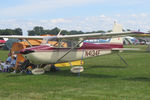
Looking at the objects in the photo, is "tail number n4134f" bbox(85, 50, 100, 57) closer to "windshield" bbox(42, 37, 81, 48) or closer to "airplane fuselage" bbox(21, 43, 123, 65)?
"airplane fuselage" bbox(21, 43, 123, 65)

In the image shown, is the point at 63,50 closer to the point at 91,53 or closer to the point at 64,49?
the point at 64,49

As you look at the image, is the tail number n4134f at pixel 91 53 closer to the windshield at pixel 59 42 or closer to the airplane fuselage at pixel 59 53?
the airplane fuselage at pixel 59 53

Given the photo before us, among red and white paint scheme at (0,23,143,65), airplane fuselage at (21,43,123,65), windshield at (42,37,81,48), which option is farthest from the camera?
windshield at (42,37,81,48)

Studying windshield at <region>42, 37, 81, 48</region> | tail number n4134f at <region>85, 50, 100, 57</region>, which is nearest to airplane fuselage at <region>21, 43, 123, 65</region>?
tail number n4134f at <region>85, 50, 100, 57</region>

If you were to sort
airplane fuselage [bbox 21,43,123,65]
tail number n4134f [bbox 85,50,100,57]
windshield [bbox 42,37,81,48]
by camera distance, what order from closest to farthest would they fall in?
airplane fuselage [bbox 21,43,123,65] < windshield [bbox 42,37,81,48] < tail number n4134f [bbox 85,50,100,57]

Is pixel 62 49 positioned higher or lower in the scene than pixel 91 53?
higher

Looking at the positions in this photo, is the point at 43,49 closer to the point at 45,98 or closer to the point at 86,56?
the point at 86,56

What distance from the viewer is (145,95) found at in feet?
20.9

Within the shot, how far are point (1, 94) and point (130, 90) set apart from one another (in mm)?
4059

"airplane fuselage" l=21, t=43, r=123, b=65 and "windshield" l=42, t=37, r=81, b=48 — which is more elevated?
"windshield" l=42, t=37, r=81, b=48

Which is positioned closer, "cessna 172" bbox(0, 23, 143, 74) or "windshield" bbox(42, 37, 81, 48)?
"cessna 172" bbox(0, 23, 143, 74)

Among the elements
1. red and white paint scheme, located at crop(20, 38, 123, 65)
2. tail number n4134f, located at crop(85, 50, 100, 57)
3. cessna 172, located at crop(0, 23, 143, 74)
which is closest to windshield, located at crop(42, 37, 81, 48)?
cessna 172, located at crop(0, 23, 143, 74)

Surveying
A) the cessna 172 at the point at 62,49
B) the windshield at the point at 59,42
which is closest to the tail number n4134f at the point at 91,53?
the cessna 172 at the point at 62,49

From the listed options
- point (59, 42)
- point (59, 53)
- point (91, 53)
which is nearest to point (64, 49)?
point (59, 53)
